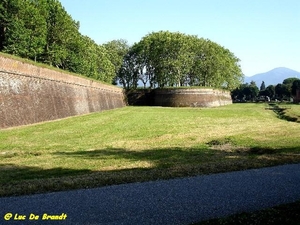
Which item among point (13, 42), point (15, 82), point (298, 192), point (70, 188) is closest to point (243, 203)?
point (298, 192)

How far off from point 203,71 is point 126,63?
913 inches

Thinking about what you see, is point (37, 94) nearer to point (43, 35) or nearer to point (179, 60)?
point (43, 35)

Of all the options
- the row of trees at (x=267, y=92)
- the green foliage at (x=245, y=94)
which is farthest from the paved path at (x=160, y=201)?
the green foliage at (x=245, y=94)

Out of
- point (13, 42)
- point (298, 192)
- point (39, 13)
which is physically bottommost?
point (298, 192)

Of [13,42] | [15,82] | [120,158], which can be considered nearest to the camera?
[120,158]

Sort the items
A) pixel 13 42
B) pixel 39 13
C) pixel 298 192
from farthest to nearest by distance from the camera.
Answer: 1. pixel 39 13
2. pixel 13 42
3. pixel 298 192

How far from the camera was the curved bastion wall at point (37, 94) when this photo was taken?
21828 millimetres

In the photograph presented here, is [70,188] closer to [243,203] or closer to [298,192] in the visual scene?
[243,203]

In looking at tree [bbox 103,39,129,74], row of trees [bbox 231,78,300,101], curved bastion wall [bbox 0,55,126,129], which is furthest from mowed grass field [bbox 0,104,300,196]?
row of trees [bbox 231,78,300,101]

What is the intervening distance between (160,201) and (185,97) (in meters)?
56.3

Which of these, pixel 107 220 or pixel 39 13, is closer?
pixel 107 220

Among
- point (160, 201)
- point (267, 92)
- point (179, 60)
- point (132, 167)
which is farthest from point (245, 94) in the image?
point (160, 201)

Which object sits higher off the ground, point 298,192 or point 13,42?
point 13,42

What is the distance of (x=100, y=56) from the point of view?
73500 mm
